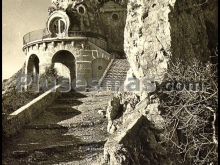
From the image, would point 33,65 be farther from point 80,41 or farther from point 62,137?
point 62,137

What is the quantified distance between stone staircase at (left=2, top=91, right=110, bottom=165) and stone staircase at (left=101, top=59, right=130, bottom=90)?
11.4 ft

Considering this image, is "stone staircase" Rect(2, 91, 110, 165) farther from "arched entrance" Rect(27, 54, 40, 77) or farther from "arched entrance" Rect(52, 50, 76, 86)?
"arched entrance" Rect(27, 54, 40, 77)

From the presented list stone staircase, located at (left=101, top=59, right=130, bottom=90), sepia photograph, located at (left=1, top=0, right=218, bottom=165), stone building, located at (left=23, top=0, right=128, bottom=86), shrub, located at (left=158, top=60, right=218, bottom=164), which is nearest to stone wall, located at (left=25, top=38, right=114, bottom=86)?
stone building, located at (left=23, top=0, right=128, bottom=86)

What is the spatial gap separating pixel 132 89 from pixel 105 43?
18.1 meters

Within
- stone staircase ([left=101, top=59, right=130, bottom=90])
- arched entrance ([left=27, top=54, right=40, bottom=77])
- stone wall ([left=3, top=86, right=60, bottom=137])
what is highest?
arched entrance ([left=27, top=54, right=40, bottom=77])

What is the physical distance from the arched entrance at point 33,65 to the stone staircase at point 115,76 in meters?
8.73

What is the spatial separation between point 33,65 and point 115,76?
11.9 meters

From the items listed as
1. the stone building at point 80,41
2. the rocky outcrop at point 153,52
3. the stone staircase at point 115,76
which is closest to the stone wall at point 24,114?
the rocky outcrop at point 153,52

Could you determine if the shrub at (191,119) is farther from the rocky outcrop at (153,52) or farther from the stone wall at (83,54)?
the stone wall at (83,54)

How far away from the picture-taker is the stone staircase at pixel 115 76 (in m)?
26.0

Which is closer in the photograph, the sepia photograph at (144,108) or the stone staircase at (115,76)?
the sepia photograph at (144,108)

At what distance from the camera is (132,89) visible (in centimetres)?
1806

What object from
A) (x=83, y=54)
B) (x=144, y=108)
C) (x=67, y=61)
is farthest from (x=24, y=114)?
(x=67, y=61)

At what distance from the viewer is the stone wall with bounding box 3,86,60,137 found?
16.6m
